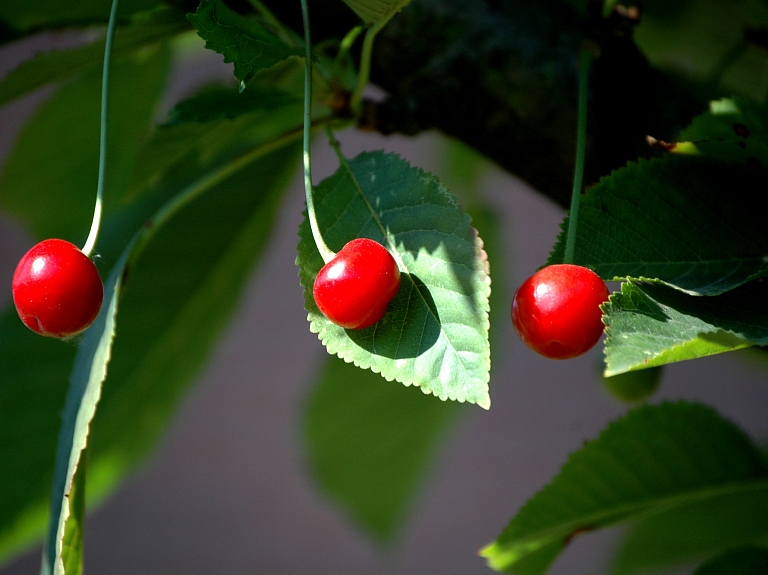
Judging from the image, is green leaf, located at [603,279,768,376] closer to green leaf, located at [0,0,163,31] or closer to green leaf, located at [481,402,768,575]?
green leaf, located at [481,402,768,575]

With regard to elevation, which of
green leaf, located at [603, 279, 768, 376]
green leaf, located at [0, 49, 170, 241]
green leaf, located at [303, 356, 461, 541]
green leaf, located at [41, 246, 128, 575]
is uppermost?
green leaf, located at [603, 279, 768, 376]

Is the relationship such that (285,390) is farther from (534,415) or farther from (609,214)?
(609,214)

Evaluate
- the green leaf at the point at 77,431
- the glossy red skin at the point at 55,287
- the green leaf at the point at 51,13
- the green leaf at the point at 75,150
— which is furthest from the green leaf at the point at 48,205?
the glossy red skin at the point at 55,287

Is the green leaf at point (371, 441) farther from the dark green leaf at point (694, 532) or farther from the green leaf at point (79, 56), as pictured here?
the green leaf at point (79, 56)

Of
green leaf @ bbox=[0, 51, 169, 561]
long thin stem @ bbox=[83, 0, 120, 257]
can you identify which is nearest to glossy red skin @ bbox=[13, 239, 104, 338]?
long thin stem @ bbox=[83, 0, 120, 257]

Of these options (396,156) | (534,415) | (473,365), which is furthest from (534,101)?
(534,415)
